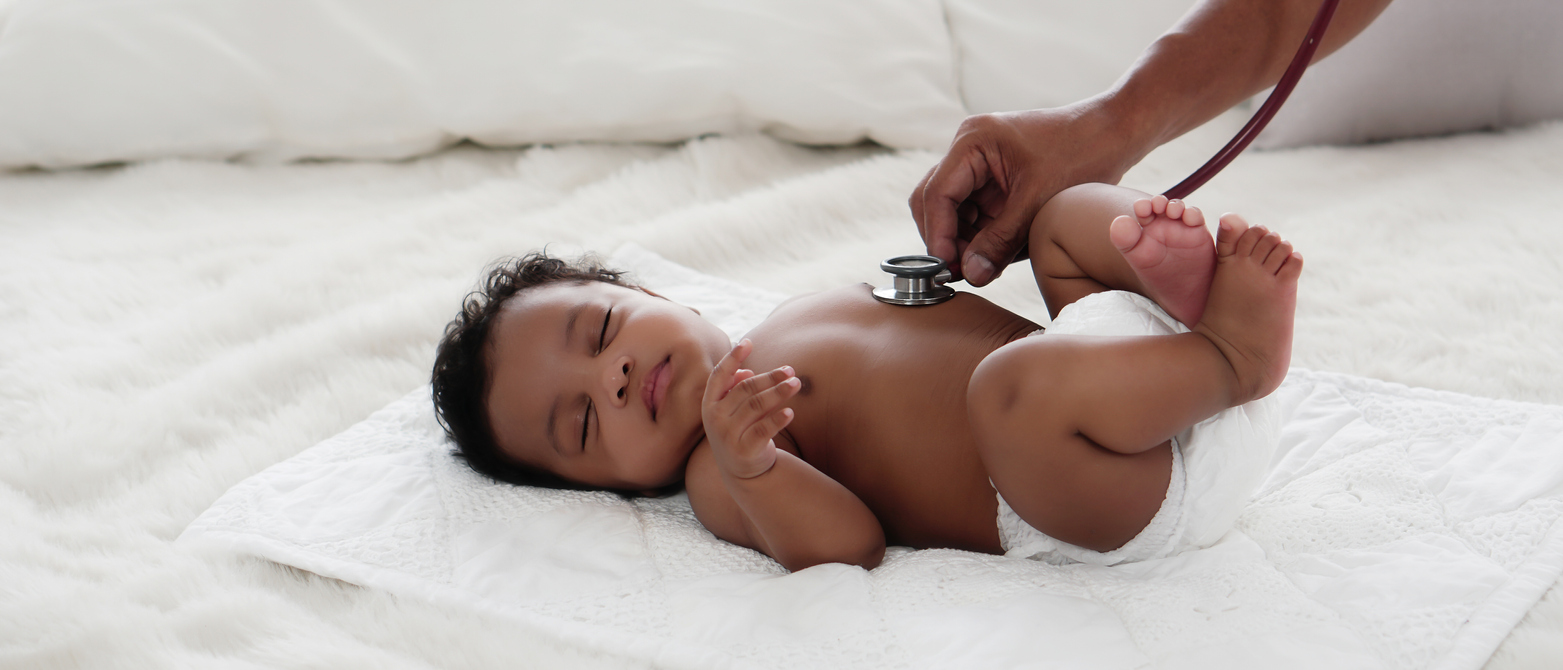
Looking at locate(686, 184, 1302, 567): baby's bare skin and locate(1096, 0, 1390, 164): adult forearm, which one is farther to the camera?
locate(1096, 0, 1390, 164): adult forearm

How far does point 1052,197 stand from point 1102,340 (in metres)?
0.24

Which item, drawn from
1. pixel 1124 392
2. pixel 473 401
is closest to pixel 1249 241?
pixel 1124 392

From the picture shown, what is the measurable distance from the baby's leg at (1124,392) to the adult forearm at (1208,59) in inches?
13.5

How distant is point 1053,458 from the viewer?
0.76 meters

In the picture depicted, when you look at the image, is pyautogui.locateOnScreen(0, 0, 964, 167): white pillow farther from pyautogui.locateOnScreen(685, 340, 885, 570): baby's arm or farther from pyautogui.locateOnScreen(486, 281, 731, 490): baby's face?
pyautogui.locateOnScreen(685, 340, 885, 570): baby's arm

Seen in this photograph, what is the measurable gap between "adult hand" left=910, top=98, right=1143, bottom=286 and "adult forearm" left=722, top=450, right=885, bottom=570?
252 mm

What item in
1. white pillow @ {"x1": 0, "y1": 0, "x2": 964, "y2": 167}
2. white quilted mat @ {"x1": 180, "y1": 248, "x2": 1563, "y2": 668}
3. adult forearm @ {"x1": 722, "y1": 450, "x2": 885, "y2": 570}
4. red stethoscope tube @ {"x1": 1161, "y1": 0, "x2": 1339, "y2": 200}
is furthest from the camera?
white pillow @ {"x1": 0, "y1": 0, "x2": 964, "y2": 167}

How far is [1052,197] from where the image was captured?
96 cm

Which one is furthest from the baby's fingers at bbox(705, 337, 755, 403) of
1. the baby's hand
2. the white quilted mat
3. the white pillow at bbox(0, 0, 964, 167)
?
the white pillow at bbox(0, 0, 964, 167)

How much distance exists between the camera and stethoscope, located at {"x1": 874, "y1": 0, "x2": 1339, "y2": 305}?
0.95 m

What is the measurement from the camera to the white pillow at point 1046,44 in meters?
1.78

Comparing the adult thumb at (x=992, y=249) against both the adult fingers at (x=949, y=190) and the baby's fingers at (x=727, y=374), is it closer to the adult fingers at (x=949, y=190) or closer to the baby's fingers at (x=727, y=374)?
the adult fingers at (x=949, y=190)

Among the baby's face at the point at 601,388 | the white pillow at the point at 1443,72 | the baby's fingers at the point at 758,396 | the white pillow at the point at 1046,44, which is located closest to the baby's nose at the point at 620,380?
the baby's face at the point at 601,388

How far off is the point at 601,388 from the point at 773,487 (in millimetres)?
232
